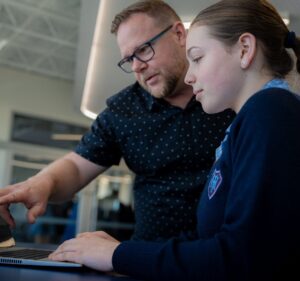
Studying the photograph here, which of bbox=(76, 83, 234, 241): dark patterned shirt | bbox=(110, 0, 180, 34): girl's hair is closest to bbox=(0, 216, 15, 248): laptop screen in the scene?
bbox=(76, 83, 234, 241): dark patterned shirt

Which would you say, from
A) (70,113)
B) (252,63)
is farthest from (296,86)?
(70,113)

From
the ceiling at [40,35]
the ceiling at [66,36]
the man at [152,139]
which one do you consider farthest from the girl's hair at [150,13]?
the ceiling at [40,35]

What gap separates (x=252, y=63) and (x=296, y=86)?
0.12 m

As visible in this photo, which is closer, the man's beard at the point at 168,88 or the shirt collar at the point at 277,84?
the shirt collar at the point at 277,84

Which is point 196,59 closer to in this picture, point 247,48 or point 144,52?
point 247,48

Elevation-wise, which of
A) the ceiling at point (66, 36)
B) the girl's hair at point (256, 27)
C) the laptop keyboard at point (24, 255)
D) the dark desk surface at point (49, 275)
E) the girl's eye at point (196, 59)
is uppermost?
the ceiling at point (66, 36)

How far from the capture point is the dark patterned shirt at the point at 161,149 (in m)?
1.39

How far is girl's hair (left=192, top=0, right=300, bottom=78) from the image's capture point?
875 millimetres

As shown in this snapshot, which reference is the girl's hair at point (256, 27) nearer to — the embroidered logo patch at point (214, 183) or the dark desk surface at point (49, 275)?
the embroidered logo patch at point (214, 183)

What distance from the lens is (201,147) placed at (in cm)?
141

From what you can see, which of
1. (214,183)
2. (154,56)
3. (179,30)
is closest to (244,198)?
(214,183)

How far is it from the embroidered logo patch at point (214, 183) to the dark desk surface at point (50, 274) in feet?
0.67

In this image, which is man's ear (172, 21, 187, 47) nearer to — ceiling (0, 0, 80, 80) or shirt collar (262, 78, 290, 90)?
shirt collar (262, 78, 290, 90)

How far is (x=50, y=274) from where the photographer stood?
0.73 m
